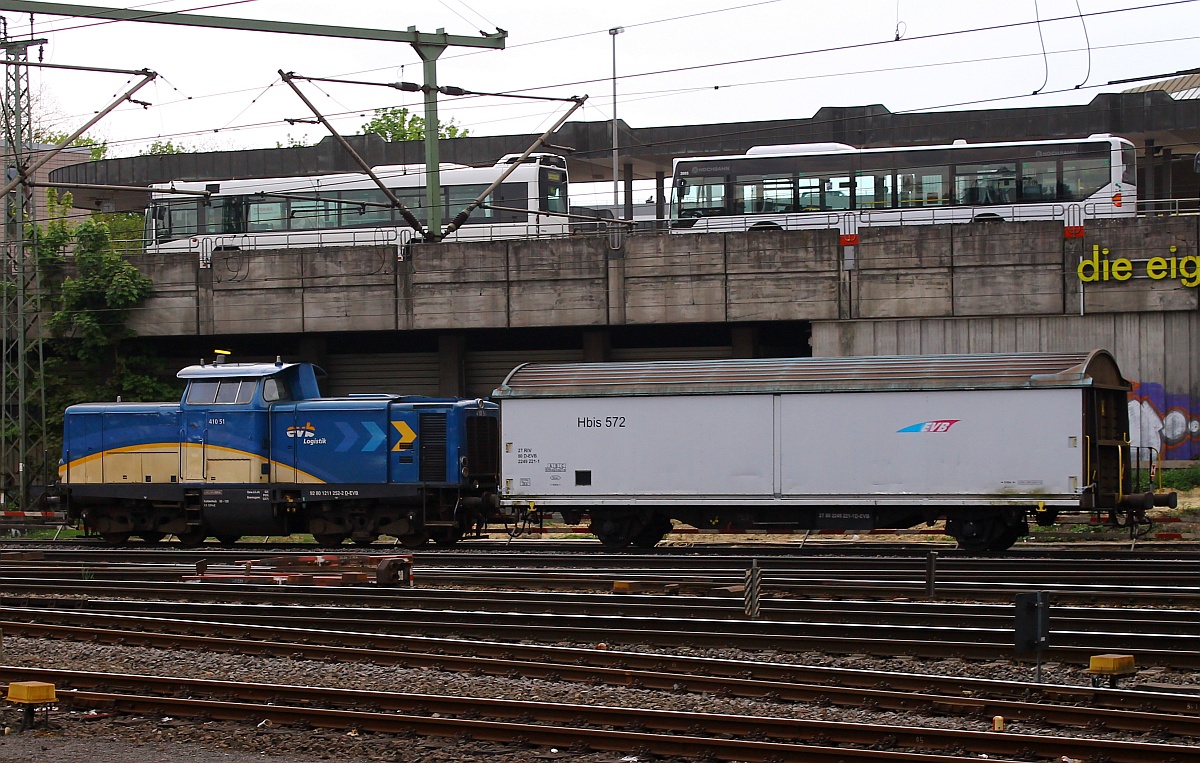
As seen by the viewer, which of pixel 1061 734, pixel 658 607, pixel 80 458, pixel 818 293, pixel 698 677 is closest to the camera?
pixel 1061 734

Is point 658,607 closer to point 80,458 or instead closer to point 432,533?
point 432,533

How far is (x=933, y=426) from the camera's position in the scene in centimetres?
1934

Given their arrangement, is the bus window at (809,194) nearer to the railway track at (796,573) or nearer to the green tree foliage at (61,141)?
the railway track at (796,573)

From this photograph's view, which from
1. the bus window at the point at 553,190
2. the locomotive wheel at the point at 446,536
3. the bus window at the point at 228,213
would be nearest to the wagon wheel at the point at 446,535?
the locomotive wheel at the point at 446,536

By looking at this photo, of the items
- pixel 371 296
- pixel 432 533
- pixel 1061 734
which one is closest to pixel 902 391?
pixel 432 533

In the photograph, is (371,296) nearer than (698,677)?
No

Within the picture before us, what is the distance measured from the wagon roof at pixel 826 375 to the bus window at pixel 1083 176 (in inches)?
530

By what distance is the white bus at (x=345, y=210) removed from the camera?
3581cm

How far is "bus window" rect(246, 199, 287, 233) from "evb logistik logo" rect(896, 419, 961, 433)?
24.0 m

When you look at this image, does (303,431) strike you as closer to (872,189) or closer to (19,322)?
(19,322)

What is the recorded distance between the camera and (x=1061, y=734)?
8.63 meters

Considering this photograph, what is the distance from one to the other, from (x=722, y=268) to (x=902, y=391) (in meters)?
14.2

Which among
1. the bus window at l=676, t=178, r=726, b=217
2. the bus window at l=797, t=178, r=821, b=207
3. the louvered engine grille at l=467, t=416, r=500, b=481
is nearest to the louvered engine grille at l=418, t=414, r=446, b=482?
the louvered engine grille at l=467, t=416, r=500, b=481

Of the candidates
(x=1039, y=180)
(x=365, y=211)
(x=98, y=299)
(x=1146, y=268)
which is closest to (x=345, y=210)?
(x=365, y=211)
